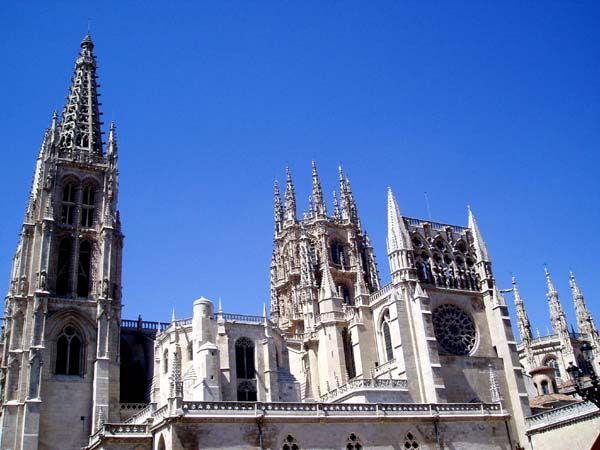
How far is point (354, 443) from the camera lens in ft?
112

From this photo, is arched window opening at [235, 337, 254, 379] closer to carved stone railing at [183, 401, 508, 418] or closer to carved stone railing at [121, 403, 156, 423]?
carved stone railing at [121, 403, 156, 423]

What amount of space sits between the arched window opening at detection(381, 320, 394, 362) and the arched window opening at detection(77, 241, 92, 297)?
23529 millimetres

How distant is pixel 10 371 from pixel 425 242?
3192 cm

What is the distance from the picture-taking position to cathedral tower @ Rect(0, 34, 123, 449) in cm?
4478

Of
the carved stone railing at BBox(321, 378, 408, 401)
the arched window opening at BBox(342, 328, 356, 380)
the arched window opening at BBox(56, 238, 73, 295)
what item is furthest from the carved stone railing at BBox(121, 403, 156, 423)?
the arched window opening at BBox(342, 328, 356, 380)

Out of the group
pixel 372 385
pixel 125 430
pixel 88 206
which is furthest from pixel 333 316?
pixel 88 206

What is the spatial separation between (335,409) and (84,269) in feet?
89.2

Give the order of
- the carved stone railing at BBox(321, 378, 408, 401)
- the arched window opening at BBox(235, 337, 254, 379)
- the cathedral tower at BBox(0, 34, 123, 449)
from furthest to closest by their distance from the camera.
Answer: the arched window opening at BBox(235, 337, 254, 379) → the cathedral tower at BBox(0, 34, 123, 449) → the carved stone railing at BBox(321, 378, 408, 401)

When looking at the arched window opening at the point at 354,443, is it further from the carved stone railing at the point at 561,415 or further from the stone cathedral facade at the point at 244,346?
the carved stone railing at the point at 561,415

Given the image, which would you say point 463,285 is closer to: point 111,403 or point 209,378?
point 209,378

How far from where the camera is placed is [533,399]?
50.0 m

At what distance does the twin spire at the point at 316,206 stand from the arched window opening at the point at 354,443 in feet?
118

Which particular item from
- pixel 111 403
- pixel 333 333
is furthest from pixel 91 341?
pixel 333 333

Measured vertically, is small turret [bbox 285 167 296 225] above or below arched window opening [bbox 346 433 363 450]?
above
